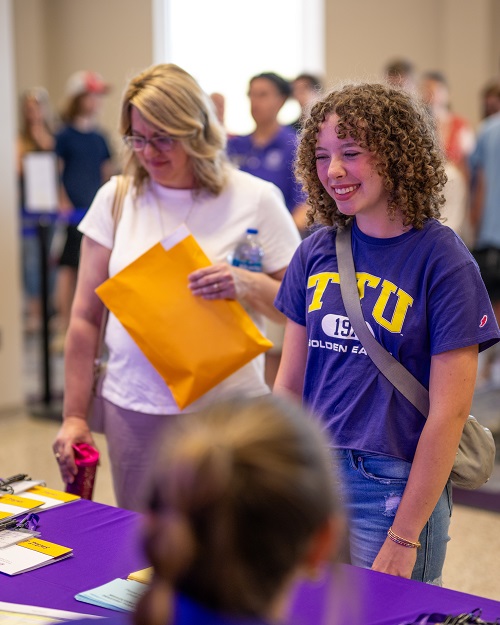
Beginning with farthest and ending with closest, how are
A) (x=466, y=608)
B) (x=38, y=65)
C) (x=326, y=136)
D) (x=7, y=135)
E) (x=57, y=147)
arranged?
(x=38, y=65), (x=57, y=147), (x=7, y=135), (x=326, y=136), (x=466, y=608)

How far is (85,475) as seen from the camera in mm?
2150

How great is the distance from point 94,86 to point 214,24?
2.96 metres

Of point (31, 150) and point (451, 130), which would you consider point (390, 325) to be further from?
point (31, 150)

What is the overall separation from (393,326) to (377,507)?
33cm

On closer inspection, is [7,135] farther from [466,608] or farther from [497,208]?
[466,608]

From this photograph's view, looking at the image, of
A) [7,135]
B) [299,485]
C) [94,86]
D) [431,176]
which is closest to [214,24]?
[94,86]

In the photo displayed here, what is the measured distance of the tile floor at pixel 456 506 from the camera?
3137 mm

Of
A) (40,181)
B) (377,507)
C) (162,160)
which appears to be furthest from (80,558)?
(40,181)

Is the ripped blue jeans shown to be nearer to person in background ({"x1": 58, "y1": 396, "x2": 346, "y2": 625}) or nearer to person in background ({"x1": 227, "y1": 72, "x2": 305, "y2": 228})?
person in background ({"x1": 58, "y1": 396, "x2": 346, "y2": 625})

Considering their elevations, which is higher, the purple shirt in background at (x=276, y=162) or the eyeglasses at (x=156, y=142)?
the eyeglasses at (x=156, y=142)

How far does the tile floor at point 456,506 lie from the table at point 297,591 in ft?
4.43

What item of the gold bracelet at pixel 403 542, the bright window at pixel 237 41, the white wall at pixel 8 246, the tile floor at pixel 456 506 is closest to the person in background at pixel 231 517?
the gold bracelet at pixel 403 542

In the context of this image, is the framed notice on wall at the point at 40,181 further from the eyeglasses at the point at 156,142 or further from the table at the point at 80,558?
the table at the point at 80,558

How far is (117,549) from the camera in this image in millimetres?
1604
